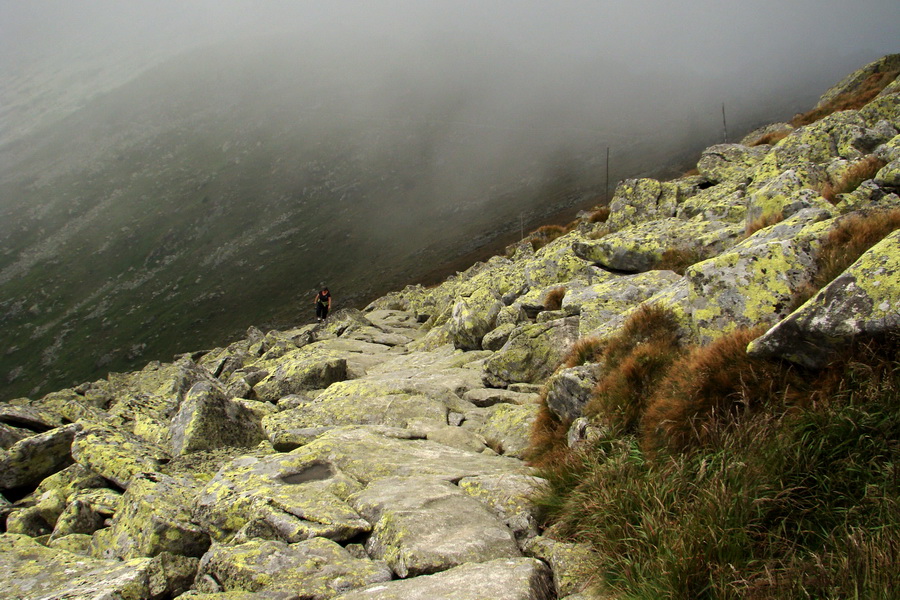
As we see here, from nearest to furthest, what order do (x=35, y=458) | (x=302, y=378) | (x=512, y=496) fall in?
(x=512, y=496) < (x=35, y=458) < (x=302, y=378)

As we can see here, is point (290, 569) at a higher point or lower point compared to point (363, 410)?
higher

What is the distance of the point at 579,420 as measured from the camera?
808cm

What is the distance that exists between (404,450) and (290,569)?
4.38 metres

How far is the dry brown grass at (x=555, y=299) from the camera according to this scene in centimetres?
1800

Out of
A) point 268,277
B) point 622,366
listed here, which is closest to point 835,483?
point 622,366

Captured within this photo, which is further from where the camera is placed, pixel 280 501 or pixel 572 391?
pixel 572 391

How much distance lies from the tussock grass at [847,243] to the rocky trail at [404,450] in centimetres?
13

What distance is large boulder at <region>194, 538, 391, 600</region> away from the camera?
5.79 metres

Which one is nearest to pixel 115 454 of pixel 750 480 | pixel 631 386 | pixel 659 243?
pixel 631 386

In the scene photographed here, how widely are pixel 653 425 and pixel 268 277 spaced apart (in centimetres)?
17522

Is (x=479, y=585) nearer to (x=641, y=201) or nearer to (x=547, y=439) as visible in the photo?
(x=547, y=439)

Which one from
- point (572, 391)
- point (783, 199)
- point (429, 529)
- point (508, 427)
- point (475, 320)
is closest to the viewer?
point (429, 529)

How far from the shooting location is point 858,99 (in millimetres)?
41375

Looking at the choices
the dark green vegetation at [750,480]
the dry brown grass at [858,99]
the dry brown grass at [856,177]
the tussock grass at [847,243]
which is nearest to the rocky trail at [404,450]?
the tussock grass at [847,243]
